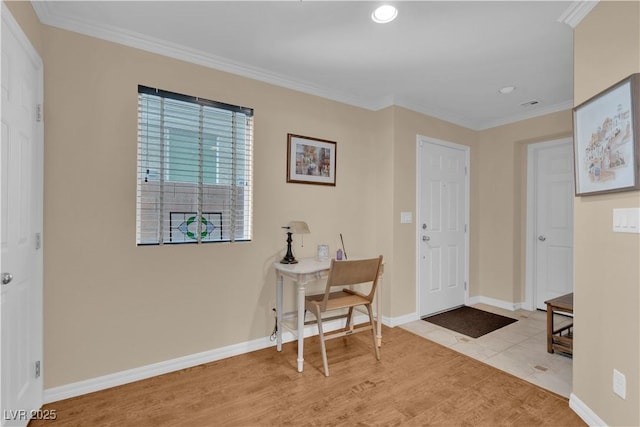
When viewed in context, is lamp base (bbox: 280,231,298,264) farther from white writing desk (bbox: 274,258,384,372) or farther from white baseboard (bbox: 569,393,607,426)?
white baseboard (bbox: 569,393,607,426)

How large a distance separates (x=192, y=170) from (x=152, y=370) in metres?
1.53

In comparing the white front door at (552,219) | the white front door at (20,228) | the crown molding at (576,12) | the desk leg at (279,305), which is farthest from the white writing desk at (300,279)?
the white front door at (552,219)

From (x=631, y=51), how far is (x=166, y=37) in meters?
2.78

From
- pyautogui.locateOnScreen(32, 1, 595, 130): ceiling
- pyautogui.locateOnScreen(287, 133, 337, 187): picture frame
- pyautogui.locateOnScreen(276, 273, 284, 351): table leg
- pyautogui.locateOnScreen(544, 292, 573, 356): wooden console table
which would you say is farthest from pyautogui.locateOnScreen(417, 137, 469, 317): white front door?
pyautogui.locateOnScreen(276, 273, 284, 351): table leg

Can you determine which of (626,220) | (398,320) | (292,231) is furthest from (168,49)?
(398,320)

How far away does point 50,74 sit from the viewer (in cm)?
204

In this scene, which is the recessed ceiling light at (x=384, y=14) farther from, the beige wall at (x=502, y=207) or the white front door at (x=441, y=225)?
the beige wall at (x=502, y=207)

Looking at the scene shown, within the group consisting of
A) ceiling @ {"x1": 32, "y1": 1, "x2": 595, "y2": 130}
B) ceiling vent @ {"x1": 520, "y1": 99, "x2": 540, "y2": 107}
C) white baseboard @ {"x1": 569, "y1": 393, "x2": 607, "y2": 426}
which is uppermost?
ceiling @ {"x1": 32, "y1": 1, "x2": 595, "y2": 130}

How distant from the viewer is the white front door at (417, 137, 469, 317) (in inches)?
147

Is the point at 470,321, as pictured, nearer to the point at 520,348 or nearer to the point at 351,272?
the point at 520,348

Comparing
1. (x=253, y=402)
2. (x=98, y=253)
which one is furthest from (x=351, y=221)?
(x=98, y=253)

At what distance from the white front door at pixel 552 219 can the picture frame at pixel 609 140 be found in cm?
220

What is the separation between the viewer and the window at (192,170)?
238 centimetres

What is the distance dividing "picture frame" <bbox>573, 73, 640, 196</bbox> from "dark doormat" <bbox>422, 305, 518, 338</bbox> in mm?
1916
